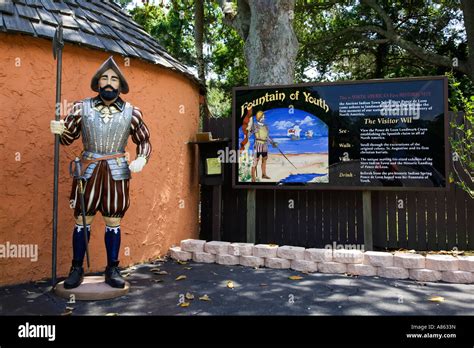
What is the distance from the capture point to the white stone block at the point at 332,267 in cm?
492

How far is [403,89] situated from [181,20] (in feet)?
40.4

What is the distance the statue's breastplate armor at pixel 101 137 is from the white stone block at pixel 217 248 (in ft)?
6.19

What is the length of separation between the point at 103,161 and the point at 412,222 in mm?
4729

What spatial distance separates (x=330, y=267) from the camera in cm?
495

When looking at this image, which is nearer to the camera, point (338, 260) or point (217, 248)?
point (338, 260)

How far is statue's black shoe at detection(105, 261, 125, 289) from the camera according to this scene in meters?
3.96

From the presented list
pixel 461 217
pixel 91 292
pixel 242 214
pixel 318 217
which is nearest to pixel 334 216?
pixel 318 217

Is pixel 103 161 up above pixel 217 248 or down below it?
above

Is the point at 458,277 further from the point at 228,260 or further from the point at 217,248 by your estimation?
the point at 217,248

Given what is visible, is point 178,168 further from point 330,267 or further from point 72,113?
point 330,267

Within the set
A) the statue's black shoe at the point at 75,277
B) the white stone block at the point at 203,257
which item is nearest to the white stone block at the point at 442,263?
the white stone block at the point at 203,257

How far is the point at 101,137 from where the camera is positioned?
406cm

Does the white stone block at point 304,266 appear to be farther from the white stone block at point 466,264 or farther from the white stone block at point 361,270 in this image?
the white stone block at point 466,264

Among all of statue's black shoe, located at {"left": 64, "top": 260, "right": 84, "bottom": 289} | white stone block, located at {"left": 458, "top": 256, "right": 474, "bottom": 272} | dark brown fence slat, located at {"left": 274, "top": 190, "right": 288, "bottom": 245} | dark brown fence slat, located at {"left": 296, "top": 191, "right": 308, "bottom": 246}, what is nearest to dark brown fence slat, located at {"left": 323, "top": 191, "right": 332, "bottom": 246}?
dark brown fence slat, located at {"left": 296, "top": 191, "right": 308, "bottom": 246}
